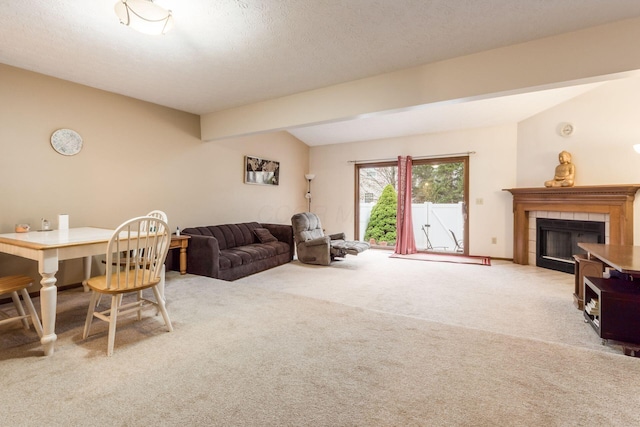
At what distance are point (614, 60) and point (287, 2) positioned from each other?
2.49 metres

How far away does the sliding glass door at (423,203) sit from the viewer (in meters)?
5.87

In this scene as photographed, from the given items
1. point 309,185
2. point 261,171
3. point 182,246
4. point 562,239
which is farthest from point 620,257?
point 309,185

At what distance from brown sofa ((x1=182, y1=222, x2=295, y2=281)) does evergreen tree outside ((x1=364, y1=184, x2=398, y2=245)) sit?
2.29 metres

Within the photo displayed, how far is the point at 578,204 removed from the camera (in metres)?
4.38

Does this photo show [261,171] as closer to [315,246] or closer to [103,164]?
[315,246]

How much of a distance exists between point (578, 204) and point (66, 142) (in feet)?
22.0

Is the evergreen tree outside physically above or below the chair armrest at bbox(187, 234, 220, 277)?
above

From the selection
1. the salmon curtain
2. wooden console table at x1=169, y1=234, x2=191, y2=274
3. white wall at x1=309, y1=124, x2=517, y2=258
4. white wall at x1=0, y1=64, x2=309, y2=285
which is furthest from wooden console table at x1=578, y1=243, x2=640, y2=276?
white wall at x1=0, y1=64, x2=309, y2=285

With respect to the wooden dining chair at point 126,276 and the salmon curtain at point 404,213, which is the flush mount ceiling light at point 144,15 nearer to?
the wooden dining chair at point 126,276

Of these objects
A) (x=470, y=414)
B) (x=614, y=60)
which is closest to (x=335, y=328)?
(x=470, y=414)

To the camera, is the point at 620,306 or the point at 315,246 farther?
the point at 315,246

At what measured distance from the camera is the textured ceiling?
81.4 inches

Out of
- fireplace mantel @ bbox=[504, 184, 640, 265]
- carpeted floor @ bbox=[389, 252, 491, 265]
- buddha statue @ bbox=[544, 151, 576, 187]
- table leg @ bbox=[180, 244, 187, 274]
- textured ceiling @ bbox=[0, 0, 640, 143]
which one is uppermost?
textured ceiling @ bbox=[0, 0, 640, 143]

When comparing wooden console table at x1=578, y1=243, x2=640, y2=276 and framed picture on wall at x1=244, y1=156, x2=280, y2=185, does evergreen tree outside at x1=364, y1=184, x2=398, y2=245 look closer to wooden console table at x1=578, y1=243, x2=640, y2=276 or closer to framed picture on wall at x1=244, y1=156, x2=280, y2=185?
framed picture on wall at x1=244, y1=156, x2=280, y2=185
